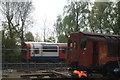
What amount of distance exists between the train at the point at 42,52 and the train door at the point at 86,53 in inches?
339

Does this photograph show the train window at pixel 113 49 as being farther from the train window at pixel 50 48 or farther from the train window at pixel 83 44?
the train window at pixel 50 48

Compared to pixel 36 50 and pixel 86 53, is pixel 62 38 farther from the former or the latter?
pixel 86 53

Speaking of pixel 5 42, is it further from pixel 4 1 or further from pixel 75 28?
pixel 75 28

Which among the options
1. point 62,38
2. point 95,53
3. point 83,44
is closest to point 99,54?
point 95,53

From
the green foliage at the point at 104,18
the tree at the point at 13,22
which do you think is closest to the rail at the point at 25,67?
the tree at the point at 13,22

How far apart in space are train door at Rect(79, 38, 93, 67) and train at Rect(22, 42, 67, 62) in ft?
28.2

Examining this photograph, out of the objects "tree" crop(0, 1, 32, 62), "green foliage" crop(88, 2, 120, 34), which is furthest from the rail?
"green foliage" crop(88, 2, 120, 34)

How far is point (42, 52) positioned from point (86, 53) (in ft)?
30.3

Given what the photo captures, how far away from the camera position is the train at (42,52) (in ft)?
53.2

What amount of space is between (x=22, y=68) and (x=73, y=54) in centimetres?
401

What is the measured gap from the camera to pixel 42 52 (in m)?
16.6

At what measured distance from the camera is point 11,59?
546 inches

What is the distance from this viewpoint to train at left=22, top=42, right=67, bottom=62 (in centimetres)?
1622

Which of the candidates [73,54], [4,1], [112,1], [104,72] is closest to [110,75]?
[104,72]
